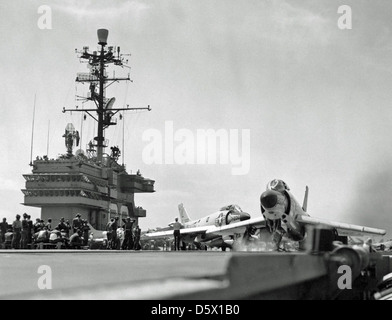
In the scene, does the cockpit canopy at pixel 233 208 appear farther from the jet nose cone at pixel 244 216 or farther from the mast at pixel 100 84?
the mast at pixel 100 84

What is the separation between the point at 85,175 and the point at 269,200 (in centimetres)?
4021

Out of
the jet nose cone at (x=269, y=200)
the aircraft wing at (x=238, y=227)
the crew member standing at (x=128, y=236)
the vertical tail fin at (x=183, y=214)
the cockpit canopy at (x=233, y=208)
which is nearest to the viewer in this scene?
the jet nose cone at (x=269, y=200)

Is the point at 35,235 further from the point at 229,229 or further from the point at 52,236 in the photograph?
the point at 229,229

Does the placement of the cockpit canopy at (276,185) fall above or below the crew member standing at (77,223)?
above

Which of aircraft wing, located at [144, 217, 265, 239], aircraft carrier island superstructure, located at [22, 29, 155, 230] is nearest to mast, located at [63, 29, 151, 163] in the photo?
aircraft carrier island superstructure, located at [22, 29, 155, 230]

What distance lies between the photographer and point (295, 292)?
158 inches

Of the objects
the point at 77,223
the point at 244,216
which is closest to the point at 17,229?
the point at 77,223

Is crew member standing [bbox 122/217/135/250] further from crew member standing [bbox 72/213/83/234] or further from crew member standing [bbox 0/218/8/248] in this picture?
crew member standing [bbox 0/218/8/248]

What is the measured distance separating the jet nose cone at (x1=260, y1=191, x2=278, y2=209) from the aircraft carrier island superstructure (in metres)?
37.5

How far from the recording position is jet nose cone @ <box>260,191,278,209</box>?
16.3 meters

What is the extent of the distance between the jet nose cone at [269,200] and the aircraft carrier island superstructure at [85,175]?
1476 inches

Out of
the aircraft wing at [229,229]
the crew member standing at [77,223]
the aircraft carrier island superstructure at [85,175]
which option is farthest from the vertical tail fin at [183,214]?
the crew member standing at [77,223]

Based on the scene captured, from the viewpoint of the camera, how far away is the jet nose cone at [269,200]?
53.5 feet
